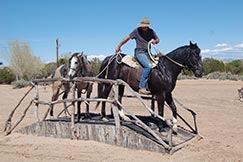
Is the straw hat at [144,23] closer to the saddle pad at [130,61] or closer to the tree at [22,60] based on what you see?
the saddle pad at [130,61]

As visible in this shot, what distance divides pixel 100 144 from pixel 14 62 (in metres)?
50.5

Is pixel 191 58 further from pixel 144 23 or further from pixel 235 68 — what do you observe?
pixel 235 68

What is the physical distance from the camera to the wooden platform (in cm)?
743

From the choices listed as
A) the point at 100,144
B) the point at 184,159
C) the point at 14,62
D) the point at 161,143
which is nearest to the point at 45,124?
the point at 100,144

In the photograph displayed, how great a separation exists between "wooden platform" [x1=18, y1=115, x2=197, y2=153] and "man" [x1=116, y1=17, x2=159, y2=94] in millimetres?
1238

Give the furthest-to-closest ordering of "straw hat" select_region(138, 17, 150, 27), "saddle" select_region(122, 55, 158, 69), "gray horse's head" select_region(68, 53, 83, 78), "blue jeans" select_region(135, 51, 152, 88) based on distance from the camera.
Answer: "gray horse's head" select_region(68, 53, 83, 78)
"saddle" select_region(122, 55, 158, 69)
"straw hat" select_region(138, 17, 150, 27)
"blue jeans" select_region(135, 51, 152, 88)

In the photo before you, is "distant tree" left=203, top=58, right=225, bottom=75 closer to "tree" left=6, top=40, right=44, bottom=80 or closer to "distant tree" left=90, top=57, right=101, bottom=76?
"distant tree" left=90, top=57, right=101, bottom=76

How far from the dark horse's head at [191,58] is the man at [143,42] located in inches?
29.5

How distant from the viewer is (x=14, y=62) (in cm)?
5503

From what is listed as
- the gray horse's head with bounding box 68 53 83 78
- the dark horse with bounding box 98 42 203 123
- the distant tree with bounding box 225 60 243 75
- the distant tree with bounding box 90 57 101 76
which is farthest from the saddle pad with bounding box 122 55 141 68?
the distant tree with bounding box 225 60 243 75

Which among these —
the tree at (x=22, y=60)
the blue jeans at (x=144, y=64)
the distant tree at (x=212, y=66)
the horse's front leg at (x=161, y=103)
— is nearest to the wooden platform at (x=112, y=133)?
the horse's front leg at (x=161, y=103)

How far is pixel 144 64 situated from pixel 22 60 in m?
49.9

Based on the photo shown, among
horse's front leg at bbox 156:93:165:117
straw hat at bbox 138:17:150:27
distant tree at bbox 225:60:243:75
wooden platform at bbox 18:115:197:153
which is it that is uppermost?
straw hat at bbox 138:17:150:27

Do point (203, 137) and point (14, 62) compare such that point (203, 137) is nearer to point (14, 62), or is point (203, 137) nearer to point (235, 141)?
point (235, 141)
